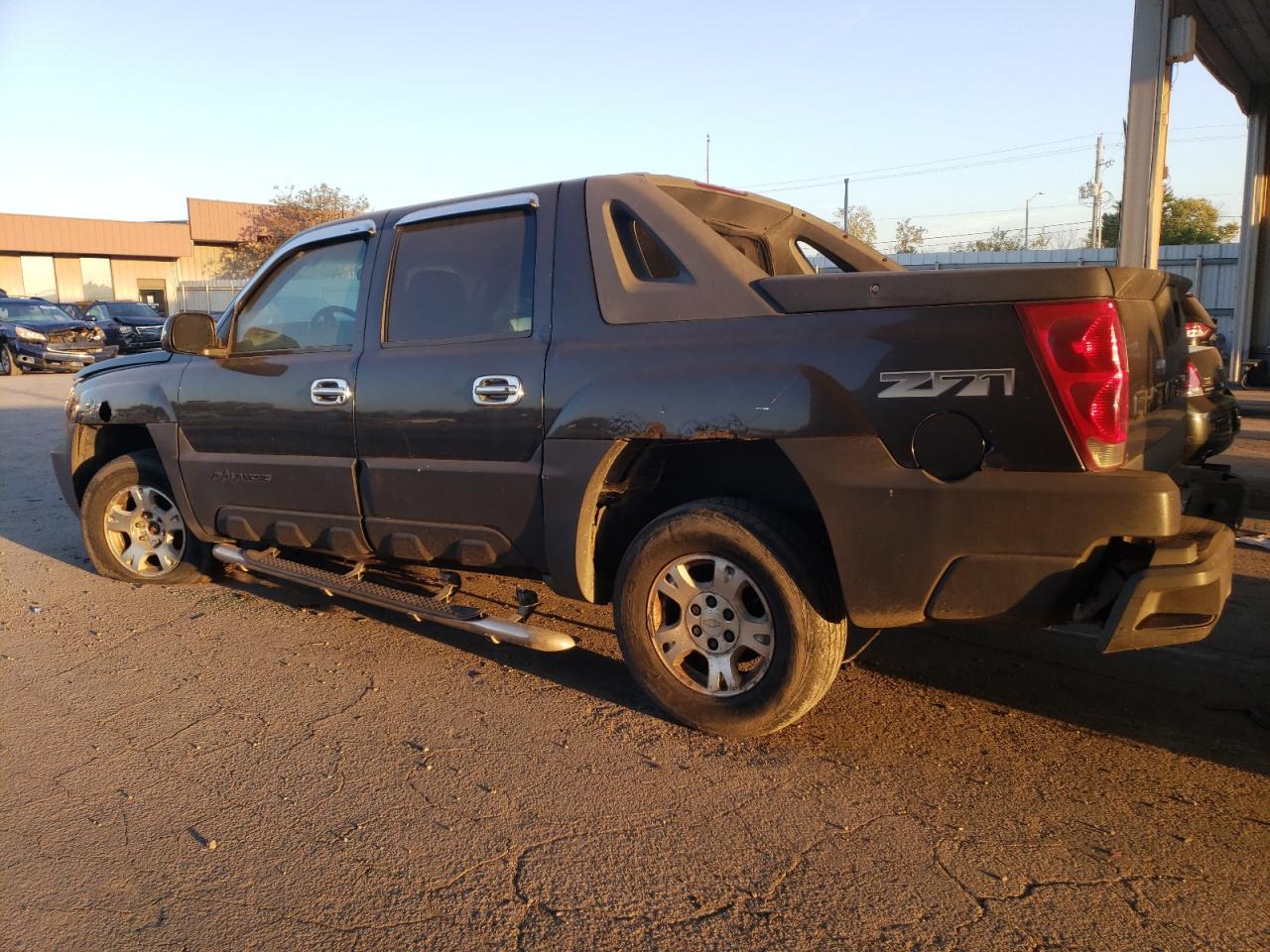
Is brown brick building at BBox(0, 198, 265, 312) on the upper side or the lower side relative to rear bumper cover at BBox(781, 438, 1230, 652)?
upper

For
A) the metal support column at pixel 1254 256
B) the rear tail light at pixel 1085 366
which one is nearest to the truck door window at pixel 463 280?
the rear tail light at pixel 1085 366

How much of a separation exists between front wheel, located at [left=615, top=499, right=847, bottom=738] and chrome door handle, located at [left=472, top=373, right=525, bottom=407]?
75cm

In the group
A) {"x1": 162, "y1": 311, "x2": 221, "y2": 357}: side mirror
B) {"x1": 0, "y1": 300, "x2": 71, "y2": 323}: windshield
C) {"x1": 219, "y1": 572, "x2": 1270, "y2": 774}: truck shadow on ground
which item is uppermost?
{"x1": 0, "y1": 300, "x2": 71, "y2": 323}: windshield

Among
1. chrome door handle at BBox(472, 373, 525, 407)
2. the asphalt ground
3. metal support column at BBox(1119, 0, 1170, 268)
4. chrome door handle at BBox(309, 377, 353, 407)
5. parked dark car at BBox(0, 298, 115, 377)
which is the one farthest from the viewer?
parked dark car at BBox(0, 298, 115, 377)

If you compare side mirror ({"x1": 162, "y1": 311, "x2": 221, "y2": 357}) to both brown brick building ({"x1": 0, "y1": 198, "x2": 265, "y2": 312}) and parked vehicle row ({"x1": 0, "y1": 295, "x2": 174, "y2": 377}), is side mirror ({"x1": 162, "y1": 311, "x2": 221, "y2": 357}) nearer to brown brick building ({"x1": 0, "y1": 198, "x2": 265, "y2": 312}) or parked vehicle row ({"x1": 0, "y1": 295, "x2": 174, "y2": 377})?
parked vehicle row ({"x1": 0, "y1": 295, "x2": 174, "y2": 377})

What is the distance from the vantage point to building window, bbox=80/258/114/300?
46.2m

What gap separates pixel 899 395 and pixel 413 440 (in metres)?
2.10

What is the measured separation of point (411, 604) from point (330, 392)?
3.41 ft

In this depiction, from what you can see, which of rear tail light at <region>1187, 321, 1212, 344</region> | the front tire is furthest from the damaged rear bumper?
the front tire

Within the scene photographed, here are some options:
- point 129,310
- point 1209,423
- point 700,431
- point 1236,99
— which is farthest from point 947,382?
point 129,310

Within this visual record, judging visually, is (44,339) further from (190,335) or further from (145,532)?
(190,335)

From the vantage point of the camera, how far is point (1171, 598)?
2748mm

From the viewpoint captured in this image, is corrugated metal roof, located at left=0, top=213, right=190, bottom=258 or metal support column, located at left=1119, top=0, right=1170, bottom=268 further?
corrugated metal roof, located at left=0, top=213, right=190, bottom=258

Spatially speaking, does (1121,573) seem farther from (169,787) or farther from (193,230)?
(193,230)
